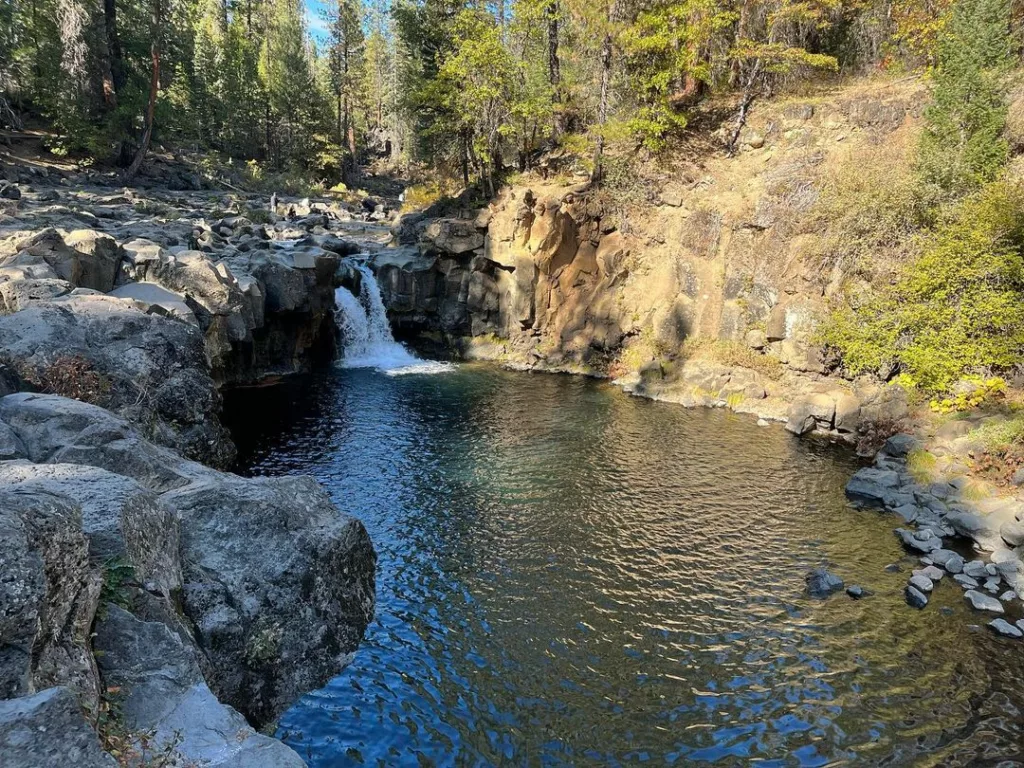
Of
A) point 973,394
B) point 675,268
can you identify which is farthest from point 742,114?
point 973,394

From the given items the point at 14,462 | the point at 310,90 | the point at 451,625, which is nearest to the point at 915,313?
the point at 451,625

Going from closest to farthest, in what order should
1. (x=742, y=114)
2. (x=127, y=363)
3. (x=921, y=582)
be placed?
(x=921, y=582) < (x=127, y=363) < (x=742, y=114)

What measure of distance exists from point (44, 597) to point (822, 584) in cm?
1428

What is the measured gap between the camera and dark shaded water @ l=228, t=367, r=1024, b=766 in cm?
1027

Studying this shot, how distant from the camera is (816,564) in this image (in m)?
15.7

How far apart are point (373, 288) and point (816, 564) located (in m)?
29.2

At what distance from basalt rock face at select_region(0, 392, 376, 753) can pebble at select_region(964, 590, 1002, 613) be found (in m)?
12.8

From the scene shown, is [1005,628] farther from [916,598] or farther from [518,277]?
[518,277]

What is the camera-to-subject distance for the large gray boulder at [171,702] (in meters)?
6.57

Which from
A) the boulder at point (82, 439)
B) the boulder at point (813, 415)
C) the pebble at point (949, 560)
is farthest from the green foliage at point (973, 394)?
the boulder at point (82, 439)

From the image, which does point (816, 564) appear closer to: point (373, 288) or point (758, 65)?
point (373, 288)

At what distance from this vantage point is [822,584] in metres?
14.5

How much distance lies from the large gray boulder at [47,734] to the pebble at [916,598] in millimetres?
14898

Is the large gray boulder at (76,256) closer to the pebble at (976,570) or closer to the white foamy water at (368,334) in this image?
the white foamy water at (368,334)
